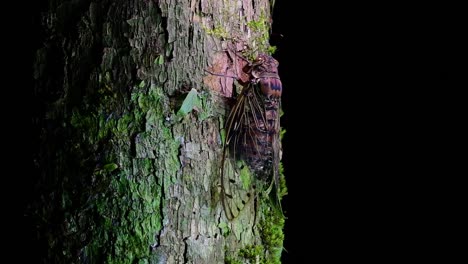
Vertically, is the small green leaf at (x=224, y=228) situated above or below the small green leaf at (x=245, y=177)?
below

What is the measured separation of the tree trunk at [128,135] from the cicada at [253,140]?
0.03m

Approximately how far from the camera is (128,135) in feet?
4.07

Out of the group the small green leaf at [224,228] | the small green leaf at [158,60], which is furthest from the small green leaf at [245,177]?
the small green leaf at [158,60]

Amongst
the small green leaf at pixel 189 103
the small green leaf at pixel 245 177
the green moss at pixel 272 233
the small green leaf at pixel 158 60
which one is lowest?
the green moss at pixel 272 233

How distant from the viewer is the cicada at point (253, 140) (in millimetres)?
1342

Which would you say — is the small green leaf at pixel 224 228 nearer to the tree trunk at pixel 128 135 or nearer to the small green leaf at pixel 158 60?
the tree trunk at pixel 128 135

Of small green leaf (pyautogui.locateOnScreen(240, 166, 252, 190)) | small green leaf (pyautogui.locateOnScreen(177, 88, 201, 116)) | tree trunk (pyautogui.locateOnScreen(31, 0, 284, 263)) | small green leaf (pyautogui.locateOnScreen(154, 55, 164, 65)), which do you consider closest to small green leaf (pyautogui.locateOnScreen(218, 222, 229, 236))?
tree trunk (pyautogui.locateOnScreen(31, 0, 284, 263))

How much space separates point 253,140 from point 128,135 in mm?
317

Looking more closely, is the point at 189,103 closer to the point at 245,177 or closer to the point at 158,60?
the point at 158,60

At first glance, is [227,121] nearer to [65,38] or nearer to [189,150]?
[189,150]

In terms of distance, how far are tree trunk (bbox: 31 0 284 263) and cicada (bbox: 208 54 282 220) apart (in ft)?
0.11

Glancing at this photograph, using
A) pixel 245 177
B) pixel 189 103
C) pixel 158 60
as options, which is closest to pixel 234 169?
pixel 245 177

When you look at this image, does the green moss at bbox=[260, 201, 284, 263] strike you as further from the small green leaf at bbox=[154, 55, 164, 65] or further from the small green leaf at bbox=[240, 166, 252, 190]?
the small green leaf at bbox=[154, 55, 164, 65]

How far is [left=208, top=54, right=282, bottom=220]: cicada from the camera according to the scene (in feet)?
4.40
